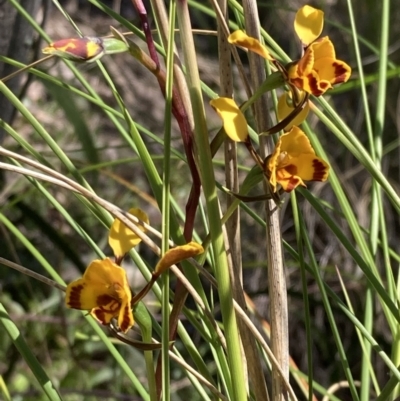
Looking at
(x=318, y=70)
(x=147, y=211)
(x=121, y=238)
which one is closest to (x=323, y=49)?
(x=318, y=70)

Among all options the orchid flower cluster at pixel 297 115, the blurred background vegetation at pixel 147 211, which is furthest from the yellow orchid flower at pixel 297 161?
the blurred background vegetation at pixel 147 211

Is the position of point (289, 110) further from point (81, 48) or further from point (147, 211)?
point (147, 211)

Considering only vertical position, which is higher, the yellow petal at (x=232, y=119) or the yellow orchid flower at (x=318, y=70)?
the yellow orchid flower at (x=318, y=70)

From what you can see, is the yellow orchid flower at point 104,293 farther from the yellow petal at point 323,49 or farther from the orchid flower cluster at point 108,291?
the yellow petal at point 323,49

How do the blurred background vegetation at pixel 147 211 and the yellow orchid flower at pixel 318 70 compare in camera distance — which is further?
the blurred background vegetation at pixel 147 211

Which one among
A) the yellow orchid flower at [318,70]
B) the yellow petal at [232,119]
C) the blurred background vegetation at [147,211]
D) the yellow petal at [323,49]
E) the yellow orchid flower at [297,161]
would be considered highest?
the yellow petal at [323,49]

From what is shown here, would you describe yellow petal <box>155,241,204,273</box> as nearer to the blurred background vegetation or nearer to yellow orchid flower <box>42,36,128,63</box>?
yellow orchid flower <box>42,36,128,63</box>
